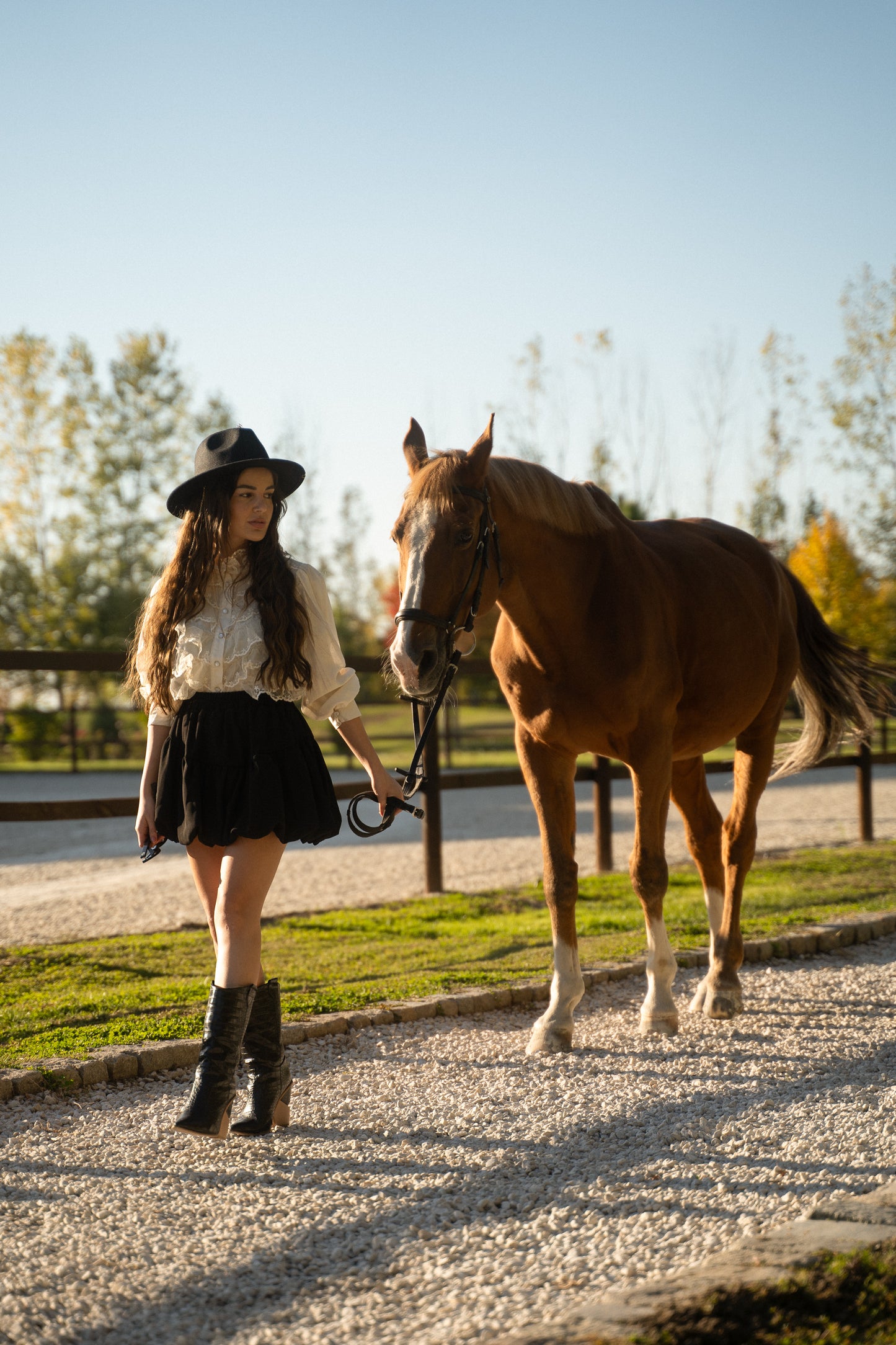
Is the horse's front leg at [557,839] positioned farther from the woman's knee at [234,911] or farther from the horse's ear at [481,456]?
the woman's knee at [234,911]

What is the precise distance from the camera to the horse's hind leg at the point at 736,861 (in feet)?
14.8

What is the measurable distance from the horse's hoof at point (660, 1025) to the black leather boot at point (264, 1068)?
1552mm

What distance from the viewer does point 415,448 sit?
3785 millimetres

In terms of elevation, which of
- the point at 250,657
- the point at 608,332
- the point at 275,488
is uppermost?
the point at 608,332

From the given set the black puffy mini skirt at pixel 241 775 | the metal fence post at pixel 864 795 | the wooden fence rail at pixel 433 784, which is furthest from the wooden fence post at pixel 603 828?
the black puffy mini skirt at pixel 241 775

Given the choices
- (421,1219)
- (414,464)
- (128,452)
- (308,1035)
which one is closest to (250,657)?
(414,464)

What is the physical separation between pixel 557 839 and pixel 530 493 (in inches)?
49.6

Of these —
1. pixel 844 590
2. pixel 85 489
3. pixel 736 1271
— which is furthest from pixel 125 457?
pixel 736 1271

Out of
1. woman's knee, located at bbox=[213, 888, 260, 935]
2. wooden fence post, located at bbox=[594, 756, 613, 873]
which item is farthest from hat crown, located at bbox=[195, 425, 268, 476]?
wooden fence post, located at bbox=[594, 756, 613, 873]

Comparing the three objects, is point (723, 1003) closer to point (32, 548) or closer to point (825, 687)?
point (825, 687)

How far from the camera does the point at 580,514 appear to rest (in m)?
4.14

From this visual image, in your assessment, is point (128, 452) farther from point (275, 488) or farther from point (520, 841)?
point (275, 488)

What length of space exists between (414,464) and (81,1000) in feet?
8.20

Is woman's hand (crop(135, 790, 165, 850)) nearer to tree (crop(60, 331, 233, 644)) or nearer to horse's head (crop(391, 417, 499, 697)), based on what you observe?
horse's head (crop(391, 417, 499, 697))
